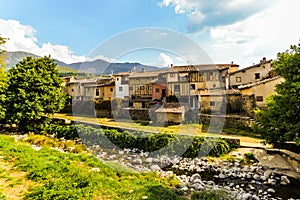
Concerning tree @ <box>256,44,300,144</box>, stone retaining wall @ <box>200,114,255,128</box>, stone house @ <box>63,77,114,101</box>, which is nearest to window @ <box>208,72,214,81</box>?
stone retaining wall @ <box>200,114,255,128</box>

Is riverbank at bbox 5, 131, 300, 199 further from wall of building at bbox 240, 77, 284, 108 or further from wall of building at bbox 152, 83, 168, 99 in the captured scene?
wall of building at bbox 152, 83, 168, 99

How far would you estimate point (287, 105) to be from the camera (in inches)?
453

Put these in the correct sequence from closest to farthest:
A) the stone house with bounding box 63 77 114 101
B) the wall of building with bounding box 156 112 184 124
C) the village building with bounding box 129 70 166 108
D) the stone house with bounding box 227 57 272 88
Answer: the wall of building with bounding box 156 112 184 124 < the stone house with bounding box 227 57 272 88 < the village building with bounding box 129 70 166 108 < the stone house with bounding box 63 77 114 101

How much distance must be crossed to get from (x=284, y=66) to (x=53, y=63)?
2304 cm

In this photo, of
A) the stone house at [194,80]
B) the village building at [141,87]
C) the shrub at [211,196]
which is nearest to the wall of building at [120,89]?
the village building at [141,87]

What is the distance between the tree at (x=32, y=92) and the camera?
21.1 meters

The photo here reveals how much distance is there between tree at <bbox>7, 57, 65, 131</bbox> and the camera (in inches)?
832

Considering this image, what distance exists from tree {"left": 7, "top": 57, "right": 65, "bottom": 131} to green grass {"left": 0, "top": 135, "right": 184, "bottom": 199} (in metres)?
8.92

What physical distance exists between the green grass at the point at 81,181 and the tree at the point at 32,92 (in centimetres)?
892

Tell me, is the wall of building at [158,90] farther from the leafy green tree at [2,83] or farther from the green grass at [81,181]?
the green grass at [81,181]

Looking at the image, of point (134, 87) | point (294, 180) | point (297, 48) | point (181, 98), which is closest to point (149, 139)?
point (294, 180)

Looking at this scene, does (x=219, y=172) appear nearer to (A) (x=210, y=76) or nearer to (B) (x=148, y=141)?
(B) (x=148, y=141)

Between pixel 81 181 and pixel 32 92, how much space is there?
16.0 m

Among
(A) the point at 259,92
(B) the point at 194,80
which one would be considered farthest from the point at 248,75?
(B) the point at 194,80
